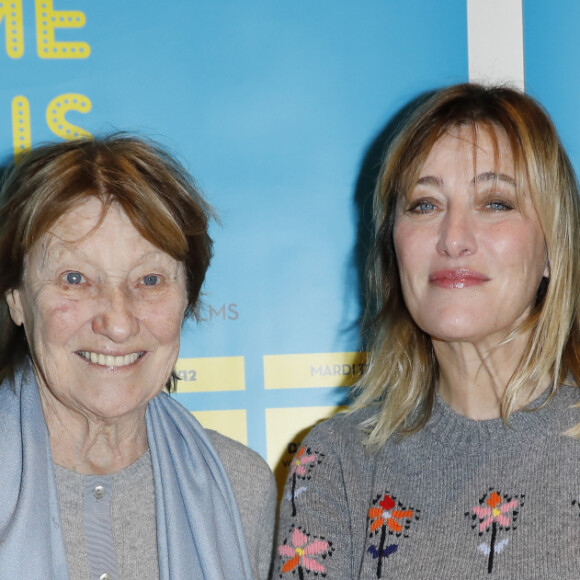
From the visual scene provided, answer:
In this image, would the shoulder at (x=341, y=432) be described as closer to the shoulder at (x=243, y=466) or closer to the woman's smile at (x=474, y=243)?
the shoulder at (x=243, y=466)

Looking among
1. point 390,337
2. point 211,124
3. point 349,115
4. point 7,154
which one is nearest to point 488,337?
point 390,337

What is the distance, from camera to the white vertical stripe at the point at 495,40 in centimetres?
246

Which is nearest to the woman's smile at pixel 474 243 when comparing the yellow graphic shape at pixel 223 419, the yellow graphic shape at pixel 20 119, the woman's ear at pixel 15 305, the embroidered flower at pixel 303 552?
the embroidered flower at pixel 303 552

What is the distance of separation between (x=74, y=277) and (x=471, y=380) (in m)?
0.93

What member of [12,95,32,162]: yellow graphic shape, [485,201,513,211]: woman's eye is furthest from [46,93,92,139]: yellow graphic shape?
[485,201,513,211]: woman's eye

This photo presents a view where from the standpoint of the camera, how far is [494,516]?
5.71ft

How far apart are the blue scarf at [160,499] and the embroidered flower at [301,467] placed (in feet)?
0.55

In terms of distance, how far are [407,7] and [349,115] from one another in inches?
14.0

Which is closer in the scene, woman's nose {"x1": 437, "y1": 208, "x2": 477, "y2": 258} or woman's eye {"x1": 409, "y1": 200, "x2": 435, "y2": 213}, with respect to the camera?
woman's nose {"x1": 437, "y1": 208, "x2": 477, "y2": 258}

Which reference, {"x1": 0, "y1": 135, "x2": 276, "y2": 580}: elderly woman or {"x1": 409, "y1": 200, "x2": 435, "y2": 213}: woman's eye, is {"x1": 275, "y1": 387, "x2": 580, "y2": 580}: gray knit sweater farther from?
{"x1": 409, "y1": 200, "x2": 435, "y2": 213}: woman's eye

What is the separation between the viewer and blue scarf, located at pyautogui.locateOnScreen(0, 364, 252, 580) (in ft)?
5.75

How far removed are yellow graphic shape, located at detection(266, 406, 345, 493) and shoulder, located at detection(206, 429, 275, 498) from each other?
0.29 m

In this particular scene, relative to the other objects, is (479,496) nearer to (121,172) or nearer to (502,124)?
(502,124)

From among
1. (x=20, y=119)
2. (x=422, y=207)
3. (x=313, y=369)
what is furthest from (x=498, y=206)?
(x=20, y=119)
